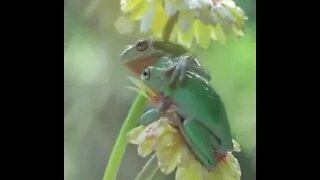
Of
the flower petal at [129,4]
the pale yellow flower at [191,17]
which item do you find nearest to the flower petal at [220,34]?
the pale yellow flower at [191,17]

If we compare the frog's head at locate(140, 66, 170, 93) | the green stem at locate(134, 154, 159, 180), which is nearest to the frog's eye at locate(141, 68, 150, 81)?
the frog's head at locate(140, 66, 170, 93)

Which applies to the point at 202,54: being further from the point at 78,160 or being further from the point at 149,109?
the point at 78,160

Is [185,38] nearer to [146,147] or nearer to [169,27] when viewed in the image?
[169,27]

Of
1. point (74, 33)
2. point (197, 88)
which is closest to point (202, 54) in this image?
point (197, 88)

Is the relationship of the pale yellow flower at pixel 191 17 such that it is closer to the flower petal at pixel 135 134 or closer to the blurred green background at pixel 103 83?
the blurred green background at pixel 103 83
